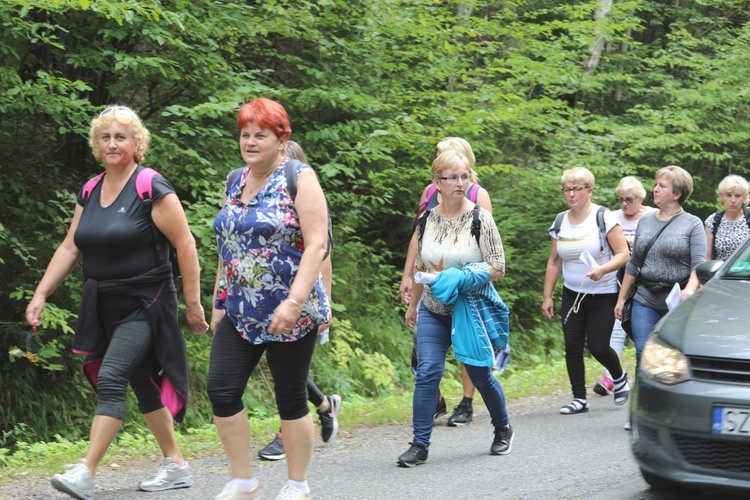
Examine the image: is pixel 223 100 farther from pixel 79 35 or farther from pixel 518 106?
pixel 518 106

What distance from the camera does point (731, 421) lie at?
4.28 m

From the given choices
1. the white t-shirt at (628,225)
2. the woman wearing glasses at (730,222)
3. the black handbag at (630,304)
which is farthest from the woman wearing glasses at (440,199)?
the woman wearing glasses at (730,222)

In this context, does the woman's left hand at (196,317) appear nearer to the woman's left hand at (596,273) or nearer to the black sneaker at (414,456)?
the black sneaker at (414,456)

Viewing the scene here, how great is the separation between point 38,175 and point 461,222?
17.1ft

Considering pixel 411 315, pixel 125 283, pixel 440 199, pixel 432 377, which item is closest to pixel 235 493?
pixel 125 283

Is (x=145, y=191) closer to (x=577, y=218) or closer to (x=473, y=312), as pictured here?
(x=473, y=312)

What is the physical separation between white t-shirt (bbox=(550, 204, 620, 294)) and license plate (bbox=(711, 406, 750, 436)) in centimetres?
363

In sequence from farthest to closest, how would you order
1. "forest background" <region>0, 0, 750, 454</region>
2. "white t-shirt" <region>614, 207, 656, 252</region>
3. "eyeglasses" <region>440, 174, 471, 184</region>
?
1. "forest background" <region>0, 0, 750, 454</region>
2. "white t-shirt" <region>614, 207, 656, 252</region>
3. "eyeglasses" <region>440, 174, 471, 184</region>

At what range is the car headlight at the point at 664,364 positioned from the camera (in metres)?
4.52

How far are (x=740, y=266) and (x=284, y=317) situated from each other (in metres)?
2.84

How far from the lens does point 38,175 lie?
961cm

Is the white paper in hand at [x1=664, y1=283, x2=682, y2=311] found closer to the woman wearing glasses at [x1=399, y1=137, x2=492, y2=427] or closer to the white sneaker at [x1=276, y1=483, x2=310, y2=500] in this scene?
the woman wearing glasses at [x1=399, y1=137, x2=492, y2=427]

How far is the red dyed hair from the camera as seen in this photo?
453 centimetres

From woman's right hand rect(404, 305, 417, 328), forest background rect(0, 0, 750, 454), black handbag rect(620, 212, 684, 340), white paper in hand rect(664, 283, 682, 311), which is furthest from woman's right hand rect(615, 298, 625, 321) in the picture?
forest background rect(0, 0, 750, 454)
